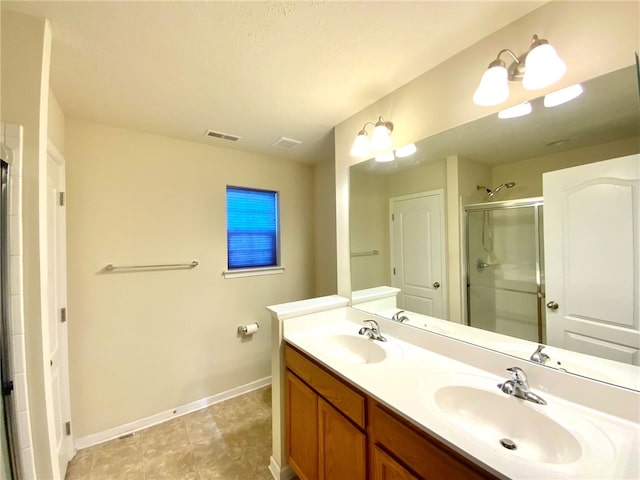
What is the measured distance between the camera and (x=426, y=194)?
1.56 meters

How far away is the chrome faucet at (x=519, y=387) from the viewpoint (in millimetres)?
941

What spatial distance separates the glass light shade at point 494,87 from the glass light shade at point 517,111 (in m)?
0.06

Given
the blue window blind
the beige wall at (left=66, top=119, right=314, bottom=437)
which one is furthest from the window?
the beige wall at (left=66, top=119, right=314, bottom=437)

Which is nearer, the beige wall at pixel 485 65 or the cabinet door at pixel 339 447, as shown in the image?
the beige wall at pixel 485 65

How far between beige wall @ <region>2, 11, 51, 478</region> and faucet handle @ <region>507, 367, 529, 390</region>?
1855 mm

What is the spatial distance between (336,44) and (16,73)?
51.9 inches

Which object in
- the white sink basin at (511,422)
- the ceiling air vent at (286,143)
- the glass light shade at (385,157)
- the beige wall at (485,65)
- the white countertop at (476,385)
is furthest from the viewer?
the ceiling air vent at (286,143)

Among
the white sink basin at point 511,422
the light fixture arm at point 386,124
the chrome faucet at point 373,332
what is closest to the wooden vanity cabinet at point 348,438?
the white sink basin at point 511,422

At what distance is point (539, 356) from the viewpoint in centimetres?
105

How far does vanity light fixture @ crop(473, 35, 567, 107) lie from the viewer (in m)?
0.95

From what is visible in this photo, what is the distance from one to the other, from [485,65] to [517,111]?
0.93 feet

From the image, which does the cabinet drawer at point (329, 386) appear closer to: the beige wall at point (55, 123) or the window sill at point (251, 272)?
the window sill at point (251, 272)

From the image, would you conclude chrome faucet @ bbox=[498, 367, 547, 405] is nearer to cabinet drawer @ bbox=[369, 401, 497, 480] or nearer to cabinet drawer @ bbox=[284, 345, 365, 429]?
cabinet drawer @ bbox=[369, 401, 497, 480]

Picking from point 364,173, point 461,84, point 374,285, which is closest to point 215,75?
point 364,173
